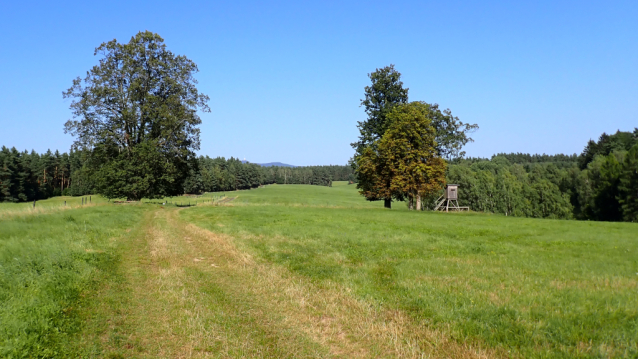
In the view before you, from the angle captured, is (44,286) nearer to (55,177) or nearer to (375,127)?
(375,127)

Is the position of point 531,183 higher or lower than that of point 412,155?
lower

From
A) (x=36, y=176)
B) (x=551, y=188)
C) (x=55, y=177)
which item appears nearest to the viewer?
(x=551, y=188)

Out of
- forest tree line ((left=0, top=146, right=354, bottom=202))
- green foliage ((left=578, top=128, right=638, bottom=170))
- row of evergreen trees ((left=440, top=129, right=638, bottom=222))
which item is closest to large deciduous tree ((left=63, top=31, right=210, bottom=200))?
forest tree line ((left=0, top=146, right=354, bottom=202))

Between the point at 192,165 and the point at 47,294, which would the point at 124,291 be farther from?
the point at 192,165

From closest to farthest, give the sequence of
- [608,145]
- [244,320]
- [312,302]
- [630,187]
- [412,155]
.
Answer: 1. [244,320]
2. [312,302]
3. [412,155]
4. [630,187]
5. [608,145]

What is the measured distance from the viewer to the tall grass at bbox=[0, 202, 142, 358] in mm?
5688

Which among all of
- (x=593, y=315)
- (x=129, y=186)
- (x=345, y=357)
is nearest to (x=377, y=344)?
(x=345, y=357)

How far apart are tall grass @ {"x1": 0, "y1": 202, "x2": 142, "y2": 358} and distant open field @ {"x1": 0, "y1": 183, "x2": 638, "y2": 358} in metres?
0.03

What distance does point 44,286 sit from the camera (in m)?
8.30

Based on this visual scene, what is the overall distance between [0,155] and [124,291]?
376ft

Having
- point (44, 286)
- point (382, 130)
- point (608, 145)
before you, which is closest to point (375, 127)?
point (382, 130)

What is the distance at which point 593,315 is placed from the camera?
272 inches

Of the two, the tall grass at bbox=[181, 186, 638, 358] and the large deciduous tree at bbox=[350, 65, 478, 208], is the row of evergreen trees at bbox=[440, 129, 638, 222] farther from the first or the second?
the tall grass at bbox=[181, 186, 638, 358]

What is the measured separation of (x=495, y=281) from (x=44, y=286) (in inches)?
453
